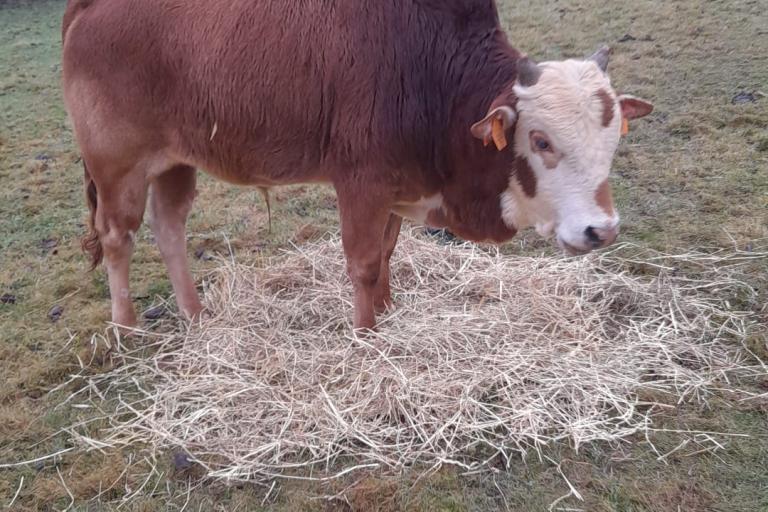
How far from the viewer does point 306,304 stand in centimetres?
412

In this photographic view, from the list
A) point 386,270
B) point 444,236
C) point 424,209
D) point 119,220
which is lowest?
point 444,236

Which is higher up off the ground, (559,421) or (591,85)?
(591,85)

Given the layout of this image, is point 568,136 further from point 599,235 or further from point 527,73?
point 599,235

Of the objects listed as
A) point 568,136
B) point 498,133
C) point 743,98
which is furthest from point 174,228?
point 743,98

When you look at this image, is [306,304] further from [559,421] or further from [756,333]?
[756,333]

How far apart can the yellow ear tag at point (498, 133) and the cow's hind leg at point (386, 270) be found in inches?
43.1

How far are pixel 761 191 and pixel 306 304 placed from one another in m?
3.42

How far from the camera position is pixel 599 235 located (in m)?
2.96

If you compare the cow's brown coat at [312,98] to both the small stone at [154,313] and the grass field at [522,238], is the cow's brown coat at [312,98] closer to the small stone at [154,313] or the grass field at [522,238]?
the small stone at [154,313]

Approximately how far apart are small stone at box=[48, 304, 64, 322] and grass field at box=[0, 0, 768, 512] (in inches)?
0.7

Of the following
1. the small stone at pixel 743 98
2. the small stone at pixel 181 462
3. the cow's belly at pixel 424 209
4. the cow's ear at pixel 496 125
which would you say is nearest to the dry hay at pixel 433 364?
the small stone at pixel 181 462

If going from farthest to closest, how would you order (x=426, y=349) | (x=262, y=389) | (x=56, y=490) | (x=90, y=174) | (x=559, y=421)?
(x=90, y=174)
(x=426, y=349)
(x=262, y=389)
(x=559, y=421)
(x=56, y=490)

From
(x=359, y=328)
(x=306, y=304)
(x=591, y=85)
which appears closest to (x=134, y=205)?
(x=306, y=304)

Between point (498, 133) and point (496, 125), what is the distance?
1.4 inches
